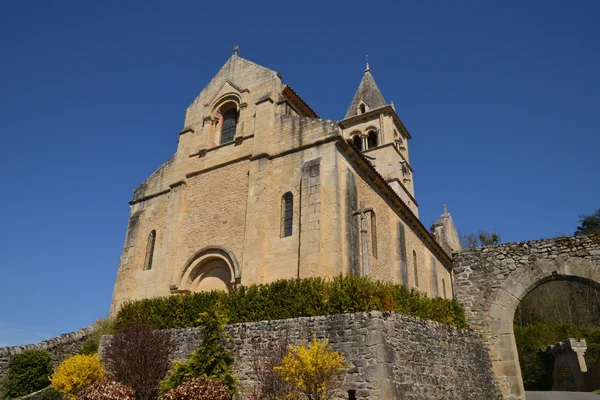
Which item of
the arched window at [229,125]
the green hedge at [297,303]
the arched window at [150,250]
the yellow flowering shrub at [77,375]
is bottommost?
the yellow flowering shrub at [77,375]

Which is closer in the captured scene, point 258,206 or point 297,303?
point 297,303

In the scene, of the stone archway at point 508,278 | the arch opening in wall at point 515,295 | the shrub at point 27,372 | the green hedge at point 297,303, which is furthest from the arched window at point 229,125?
the arch opening in wall at point 515,295

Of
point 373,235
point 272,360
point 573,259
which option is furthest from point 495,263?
point 272,360

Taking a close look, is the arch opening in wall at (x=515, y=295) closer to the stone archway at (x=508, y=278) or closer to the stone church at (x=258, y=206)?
the stone archway at (x=508, y=278)

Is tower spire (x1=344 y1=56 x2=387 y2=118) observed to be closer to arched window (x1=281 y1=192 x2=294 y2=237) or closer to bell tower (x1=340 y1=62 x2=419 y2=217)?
bell tower (x1=340 y1=62 x2=419 y2=217)

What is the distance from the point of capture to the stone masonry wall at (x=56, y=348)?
17391mm

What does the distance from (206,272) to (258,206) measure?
3935 mm

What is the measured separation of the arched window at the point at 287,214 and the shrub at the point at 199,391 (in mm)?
6662

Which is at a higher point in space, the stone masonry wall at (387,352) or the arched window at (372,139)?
the arched window at (372,139)

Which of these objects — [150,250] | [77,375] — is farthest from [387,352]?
[150,250]

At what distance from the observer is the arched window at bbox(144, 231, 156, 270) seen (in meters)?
20.1

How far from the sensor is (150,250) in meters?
20.4

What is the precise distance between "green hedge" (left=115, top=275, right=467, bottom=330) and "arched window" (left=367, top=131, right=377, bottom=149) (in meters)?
23.2

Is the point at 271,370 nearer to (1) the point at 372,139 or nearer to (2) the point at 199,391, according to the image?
(2) the point at 199,391
